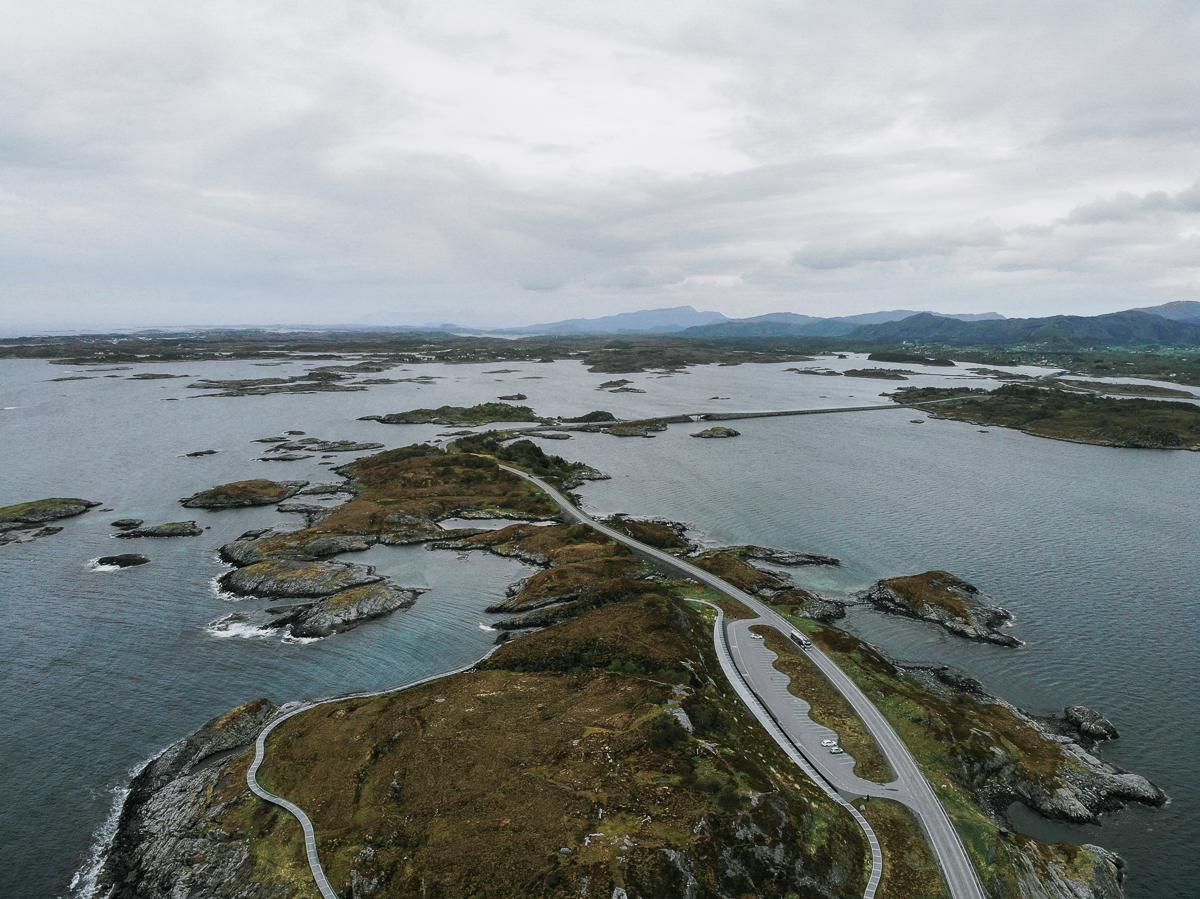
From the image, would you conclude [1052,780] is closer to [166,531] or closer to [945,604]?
[945,604]

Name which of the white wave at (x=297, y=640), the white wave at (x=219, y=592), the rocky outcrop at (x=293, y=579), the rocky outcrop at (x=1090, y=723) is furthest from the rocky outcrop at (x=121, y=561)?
the rocky outcrop at (x=1090, y=723)

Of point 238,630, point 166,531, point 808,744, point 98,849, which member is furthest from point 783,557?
point 166,531

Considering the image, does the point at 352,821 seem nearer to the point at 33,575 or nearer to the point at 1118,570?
the point at 33,575

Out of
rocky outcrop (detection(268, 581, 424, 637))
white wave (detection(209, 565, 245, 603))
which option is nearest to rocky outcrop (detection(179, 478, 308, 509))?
white wave (detection(209, 565, 245, 603))

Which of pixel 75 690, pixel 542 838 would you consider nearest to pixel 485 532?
pixel 75 690

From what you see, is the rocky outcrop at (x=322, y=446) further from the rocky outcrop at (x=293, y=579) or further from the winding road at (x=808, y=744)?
the winding road at (x=808, y=744)

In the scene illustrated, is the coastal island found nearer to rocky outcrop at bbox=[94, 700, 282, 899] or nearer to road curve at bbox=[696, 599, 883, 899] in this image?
rocky outcrop at bbox=[94, 700, 282, 899]
